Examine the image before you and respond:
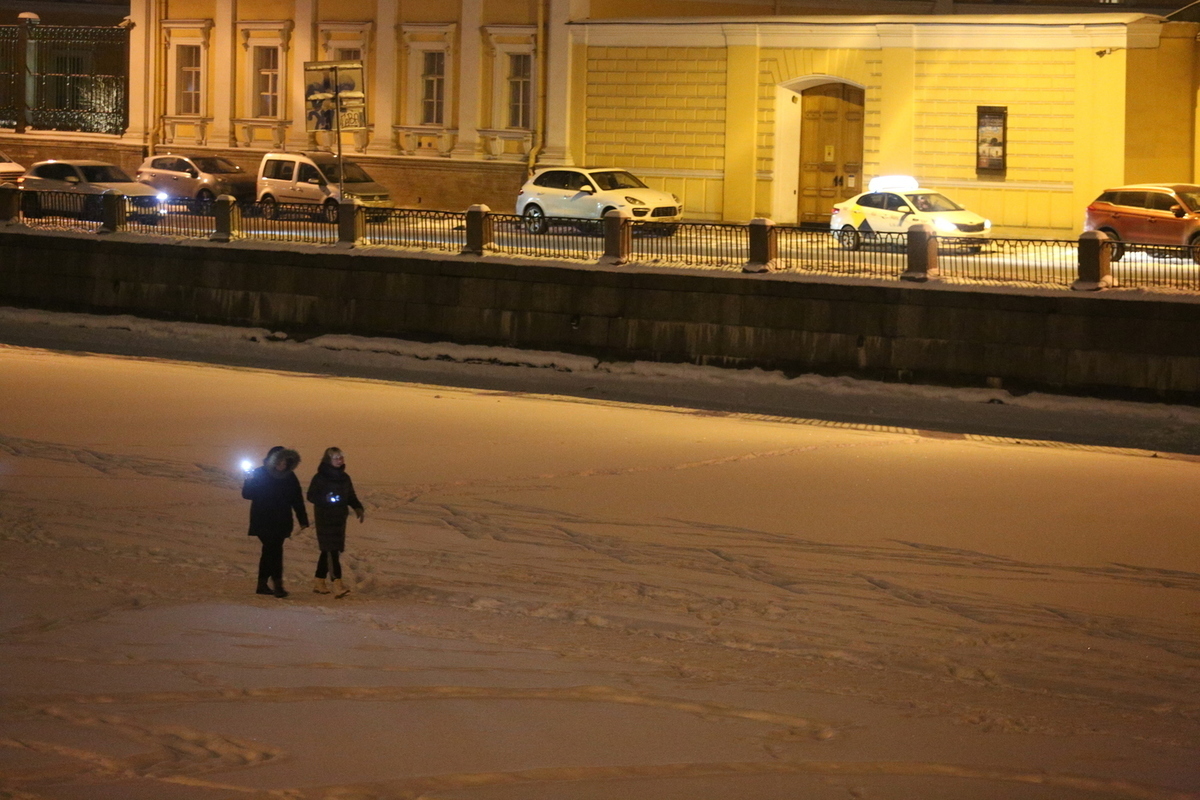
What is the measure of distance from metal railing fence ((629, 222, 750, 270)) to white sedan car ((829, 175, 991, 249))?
3501 millimetres

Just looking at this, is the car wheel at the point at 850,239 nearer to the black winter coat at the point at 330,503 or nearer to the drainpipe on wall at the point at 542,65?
the black winter coat at the point at 330,503

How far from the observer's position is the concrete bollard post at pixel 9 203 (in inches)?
1094

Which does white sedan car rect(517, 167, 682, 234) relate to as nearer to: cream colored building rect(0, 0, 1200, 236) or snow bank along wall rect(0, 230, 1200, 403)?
cream colored building rect(0, 0, 1200, 236)

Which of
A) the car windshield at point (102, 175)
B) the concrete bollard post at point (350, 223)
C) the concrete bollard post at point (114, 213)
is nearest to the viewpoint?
the concrete bollard post at point (350, 223)

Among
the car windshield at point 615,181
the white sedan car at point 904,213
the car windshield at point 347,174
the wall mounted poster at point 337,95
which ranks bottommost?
the white sedan car at point 904,213

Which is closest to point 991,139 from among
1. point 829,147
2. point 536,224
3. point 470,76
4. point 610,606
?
point 829,147

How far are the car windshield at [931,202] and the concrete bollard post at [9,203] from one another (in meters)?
15.0

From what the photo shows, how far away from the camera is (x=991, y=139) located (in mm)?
28812

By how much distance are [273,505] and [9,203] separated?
1968 centimetres

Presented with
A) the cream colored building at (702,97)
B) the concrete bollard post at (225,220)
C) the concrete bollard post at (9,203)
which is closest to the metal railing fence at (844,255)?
the cream colored building at (702,97)

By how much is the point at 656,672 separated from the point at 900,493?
6.25m

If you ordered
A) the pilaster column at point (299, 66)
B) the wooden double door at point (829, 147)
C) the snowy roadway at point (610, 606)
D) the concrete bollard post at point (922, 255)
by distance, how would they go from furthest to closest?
the pilaster column at point (299, 66)
the wooden double door at point (829, 147)
the concrete bollard post at point (922, 255)
the snowy roadway at point (610, 606)

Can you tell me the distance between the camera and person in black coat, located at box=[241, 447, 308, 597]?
10.2 meters

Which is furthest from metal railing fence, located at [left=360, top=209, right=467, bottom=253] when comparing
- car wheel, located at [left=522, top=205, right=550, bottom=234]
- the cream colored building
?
the cream colored building
